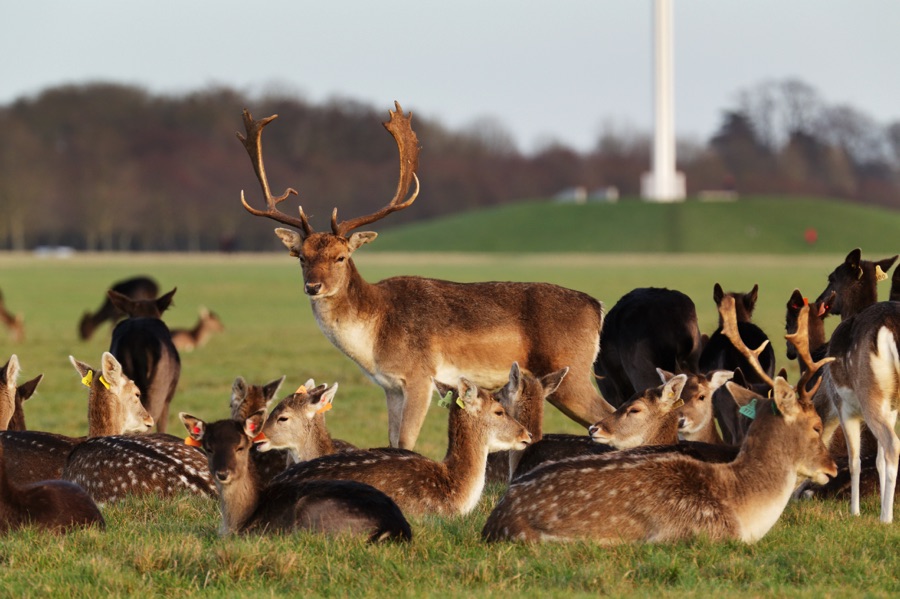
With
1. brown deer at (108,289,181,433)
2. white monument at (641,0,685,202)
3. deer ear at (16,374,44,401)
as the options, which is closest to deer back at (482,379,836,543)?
deer ear at (16,374,44,401)

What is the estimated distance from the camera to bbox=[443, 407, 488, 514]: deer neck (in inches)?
305

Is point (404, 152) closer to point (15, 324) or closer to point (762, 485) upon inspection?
point (762, 485)

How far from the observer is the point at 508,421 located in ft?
26.0

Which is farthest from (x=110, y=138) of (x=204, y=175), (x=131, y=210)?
(x=131, y=210)

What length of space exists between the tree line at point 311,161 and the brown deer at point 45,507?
328 feet

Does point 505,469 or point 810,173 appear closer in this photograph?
point 505,469

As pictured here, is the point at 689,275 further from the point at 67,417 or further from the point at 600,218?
the point at 600,218

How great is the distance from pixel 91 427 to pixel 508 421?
3.25 metres

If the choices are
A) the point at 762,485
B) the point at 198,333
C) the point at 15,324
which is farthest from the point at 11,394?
the point at 15,324

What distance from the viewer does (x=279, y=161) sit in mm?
132375

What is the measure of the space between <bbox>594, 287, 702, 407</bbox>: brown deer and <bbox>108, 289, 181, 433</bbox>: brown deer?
3.64 meters

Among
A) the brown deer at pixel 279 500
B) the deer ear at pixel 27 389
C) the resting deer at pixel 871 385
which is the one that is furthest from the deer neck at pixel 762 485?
the deer ear at pixel 27 389

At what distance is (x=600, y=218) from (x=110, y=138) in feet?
179

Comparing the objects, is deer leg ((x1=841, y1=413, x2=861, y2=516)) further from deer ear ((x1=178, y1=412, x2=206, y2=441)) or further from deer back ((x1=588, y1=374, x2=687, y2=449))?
deer ear ((x1=178, y1=412, x2=206, y2=441))
